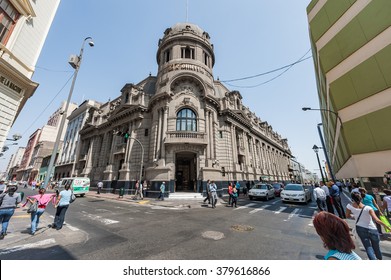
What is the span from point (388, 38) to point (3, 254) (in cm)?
1960

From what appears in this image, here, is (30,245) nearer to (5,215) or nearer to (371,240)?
(5,215)

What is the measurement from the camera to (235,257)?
4246 millimetres

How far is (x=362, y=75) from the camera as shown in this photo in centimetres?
1019

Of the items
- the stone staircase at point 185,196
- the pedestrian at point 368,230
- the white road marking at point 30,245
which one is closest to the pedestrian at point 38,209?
the white road marking at point 30,245

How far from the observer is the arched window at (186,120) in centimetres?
1983

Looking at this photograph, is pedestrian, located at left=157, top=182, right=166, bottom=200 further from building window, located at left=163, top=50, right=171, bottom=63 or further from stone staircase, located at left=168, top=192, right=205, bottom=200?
building window, located at left=163, top=50, right=171, bottom=63

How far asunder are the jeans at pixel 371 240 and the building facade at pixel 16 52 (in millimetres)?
14873

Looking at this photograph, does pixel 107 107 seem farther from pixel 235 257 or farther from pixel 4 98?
pixel 235 257

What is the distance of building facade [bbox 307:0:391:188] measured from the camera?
9195 millimetres

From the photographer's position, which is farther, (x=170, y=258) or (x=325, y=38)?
(x=325, y=38)

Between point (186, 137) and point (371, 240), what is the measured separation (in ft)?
52.3

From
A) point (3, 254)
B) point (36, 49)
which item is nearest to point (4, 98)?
point (36, 49)

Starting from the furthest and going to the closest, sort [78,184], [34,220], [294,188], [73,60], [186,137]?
[78,184] < [186,137] < [294,188] < [73,60] < [34,220]

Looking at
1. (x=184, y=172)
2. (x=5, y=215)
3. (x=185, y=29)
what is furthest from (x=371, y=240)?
(x=185, y=29)
